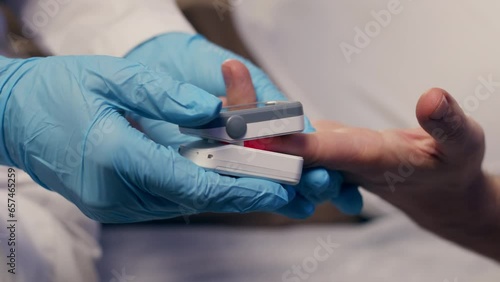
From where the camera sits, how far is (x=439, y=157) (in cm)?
68

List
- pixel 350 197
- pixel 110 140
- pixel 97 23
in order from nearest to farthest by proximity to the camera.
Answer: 1. pixel 110 140
2. pixel 350 197
3. pixel 97 23

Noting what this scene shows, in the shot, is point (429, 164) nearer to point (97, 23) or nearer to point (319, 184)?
point (319, 184)

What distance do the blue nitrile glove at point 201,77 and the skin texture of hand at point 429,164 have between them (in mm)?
37

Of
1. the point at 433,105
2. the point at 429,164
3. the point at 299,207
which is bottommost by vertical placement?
the point at 299,207

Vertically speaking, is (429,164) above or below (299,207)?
above

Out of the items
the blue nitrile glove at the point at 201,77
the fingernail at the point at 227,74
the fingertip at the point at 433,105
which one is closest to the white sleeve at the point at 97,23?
the blue nitrile glove at the point at 201,77

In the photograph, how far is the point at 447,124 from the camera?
23.3 inches

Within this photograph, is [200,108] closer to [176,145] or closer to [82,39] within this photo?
[176,145]

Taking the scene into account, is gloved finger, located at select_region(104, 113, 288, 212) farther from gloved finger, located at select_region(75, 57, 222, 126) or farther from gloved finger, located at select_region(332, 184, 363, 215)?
gloved finger, located at select_region(332, 184, 363, 215)

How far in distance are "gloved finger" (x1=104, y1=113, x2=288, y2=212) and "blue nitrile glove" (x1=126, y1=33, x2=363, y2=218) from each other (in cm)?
16

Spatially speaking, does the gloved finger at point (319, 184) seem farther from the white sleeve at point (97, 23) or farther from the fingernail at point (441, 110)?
the white sleeve at point (97, 23)

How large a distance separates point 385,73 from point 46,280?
2.04 ft

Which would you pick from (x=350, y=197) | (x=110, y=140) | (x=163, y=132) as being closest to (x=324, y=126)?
(x=350, y=197)

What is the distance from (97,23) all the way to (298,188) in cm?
46
